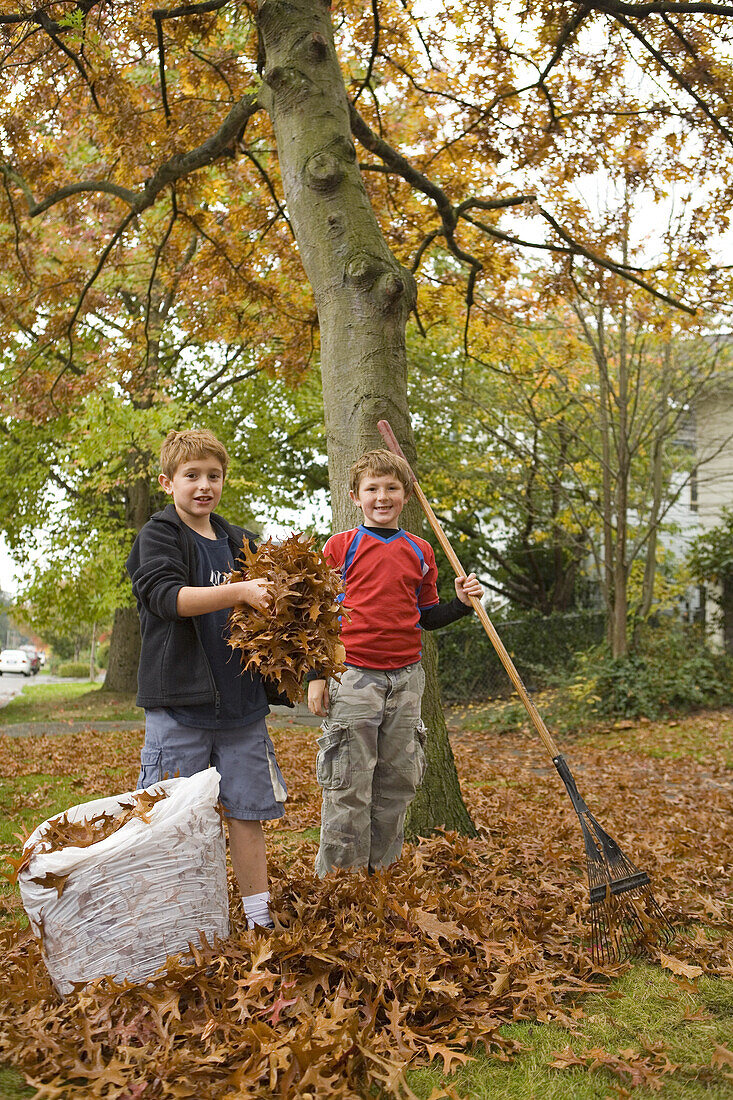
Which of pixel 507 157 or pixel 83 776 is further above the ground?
pixel 507 157

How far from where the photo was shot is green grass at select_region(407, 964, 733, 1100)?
2.41m

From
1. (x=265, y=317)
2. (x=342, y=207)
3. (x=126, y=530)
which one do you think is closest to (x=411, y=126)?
(x=265, y=317)

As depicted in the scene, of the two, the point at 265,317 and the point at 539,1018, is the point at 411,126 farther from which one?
the point at 539,1018

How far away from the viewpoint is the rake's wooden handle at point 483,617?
12.4 ft

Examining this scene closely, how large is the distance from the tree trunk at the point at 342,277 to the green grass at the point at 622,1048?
1700 mm

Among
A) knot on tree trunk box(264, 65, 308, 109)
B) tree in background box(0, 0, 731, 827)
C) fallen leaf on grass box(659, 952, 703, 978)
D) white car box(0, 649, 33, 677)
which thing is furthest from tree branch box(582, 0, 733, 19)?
white car box(0, 649, 33, 677)

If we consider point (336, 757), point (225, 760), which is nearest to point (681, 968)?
point (336, 757)

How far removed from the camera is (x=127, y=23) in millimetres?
7102

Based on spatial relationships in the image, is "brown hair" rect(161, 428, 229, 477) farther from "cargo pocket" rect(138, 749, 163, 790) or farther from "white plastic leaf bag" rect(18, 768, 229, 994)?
"white plastic leaf bag" rect(18, 768, 229, 994)

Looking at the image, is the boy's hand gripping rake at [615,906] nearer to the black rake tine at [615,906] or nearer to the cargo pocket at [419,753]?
the black rake tine at [615,906]

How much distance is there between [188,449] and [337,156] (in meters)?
2.59

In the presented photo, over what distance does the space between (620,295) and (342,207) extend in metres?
4.91

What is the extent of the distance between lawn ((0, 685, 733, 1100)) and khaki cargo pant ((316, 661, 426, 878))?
0.20 metres

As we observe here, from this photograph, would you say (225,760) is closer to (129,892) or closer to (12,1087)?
(129,892)
